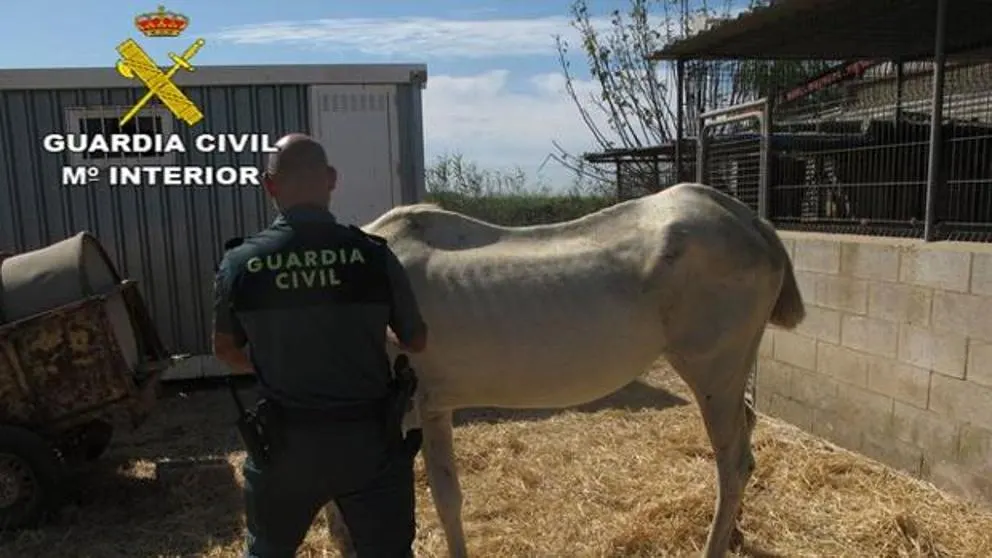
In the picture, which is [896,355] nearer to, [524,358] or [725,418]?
[725,418]

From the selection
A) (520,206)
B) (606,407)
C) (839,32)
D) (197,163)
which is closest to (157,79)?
(197,163)

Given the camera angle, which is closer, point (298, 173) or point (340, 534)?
point (298, 173)

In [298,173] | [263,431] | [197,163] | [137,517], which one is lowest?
[137,517]

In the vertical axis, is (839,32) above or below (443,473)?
above

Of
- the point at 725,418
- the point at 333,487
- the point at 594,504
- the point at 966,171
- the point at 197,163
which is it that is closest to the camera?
the point at 333,487

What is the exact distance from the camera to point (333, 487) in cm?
222

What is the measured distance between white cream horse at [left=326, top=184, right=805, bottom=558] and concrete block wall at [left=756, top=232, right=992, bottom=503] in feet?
4.30

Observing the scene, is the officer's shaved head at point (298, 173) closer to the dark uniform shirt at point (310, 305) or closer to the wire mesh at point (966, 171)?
the dark uniform shirt at point (310, 305)

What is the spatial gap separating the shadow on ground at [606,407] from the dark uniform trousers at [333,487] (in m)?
3.95

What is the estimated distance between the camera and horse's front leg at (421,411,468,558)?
354cm

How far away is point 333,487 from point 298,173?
0.97 meters

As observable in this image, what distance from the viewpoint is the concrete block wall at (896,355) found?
4.20m

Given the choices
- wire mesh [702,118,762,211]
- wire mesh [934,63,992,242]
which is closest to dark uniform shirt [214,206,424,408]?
wire mesh [934,63,992,242]

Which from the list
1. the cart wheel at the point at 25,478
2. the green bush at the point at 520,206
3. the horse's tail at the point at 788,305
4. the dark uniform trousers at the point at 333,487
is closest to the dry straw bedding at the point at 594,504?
the cart wheel at the point at 25,478
